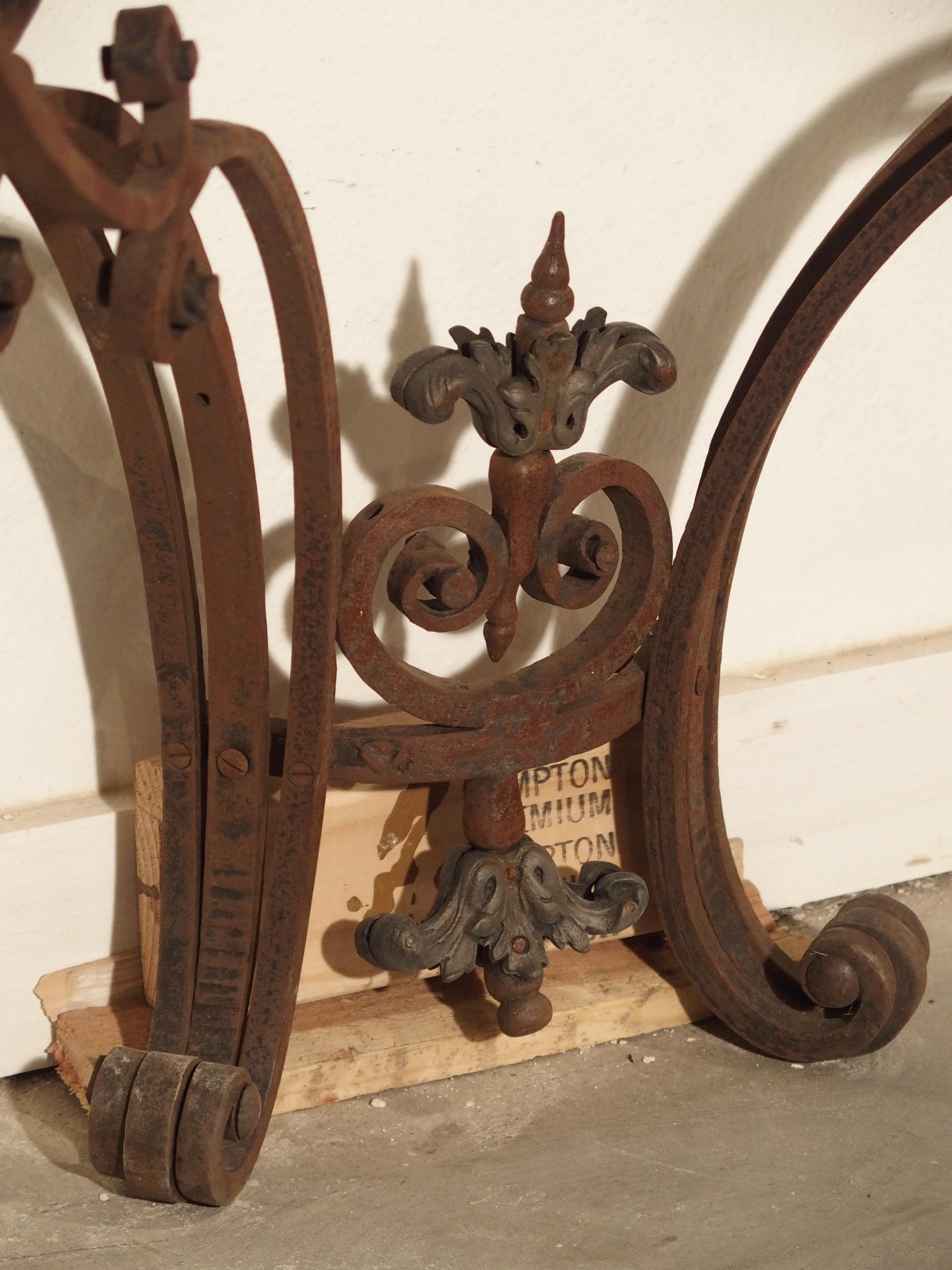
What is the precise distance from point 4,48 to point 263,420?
0.47 metres

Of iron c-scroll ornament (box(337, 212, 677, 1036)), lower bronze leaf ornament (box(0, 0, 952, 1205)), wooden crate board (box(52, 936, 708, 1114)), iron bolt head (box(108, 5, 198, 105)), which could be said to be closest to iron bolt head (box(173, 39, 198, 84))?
iron bolt head (box(108, 5, 198, 105))

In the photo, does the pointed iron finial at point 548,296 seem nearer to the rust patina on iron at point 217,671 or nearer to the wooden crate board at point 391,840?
the rust patina on iron at point 217,671

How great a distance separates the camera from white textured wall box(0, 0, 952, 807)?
94cm

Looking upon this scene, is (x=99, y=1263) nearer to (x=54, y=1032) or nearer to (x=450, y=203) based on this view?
(x=54, y=1032)

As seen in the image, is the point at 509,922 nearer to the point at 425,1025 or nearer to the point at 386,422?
the point at 425,1025

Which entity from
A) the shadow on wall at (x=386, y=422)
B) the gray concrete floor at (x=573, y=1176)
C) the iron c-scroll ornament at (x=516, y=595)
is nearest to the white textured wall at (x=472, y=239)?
the shadow on wall at (x=386, y=422)

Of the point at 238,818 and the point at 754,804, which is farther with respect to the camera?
the point at 754,804

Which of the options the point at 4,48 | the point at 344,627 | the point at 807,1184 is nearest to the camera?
the point at 4,48

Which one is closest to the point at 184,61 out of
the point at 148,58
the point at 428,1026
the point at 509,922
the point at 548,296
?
the point at 148,58

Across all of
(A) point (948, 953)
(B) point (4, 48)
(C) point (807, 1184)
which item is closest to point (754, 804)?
(A) point (948, 953)

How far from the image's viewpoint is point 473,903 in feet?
3.08

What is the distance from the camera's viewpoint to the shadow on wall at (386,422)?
0.95m

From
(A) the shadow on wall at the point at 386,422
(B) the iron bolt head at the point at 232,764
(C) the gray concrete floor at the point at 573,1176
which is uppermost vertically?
(A) the shadow on wall at the point at 386,422

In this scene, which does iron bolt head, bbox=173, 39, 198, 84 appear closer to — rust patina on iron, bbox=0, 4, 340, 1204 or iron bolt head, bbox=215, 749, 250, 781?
rust patina on iron, bbox=0, 4, 340, 1204
